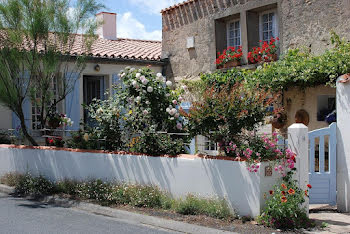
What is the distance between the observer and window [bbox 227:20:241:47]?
1305 centimetres

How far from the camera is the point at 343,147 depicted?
7.41m

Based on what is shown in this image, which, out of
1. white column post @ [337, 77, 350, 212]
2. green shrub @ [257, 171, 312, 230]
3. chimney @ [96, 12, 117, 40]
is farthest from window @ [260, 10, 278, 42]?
chimney @ [96, 12, 117, 40]

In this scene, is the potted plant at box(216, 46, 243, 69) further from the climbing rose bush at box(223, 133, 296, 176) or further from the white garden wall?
the climbing rose bush at box(223, 133, 296, 176)

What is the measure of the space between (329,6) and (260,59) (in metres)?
2.28

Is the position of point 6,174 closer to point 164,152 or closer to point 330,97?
point 164,152

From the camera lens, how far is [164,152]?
8297 millimetres

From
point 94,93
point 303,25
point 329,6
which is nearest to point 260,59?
point 303,25

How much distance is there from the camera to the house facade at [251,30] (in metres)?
10.3

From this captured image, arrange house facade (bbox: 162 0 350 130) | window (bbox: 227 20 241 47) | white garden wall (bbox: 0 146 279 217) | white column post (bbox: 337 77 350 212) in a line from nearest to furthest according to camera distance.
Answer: white garden wall (bbox: 0 146 279 217) → white column post (bbox: 337 77 350 212) → house facade (bbox: 162 0 350 130) → window (bbox: 227 20 241 47)

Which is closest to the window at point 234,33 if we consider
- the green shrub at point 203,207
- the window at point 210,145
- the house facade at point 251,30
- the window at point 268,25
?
the house facade at point 251,30

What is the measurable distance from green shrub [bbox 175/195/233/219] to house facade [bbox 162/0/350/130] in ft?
13.6

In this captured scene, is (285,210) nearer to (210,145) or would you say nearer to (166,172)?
(210,145)

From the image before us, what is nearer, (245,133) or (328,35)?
(245,133)

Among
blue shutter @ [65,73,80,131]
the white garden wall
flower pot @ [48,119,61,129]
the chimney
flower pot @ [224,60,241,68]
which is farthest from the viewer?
the chimney
